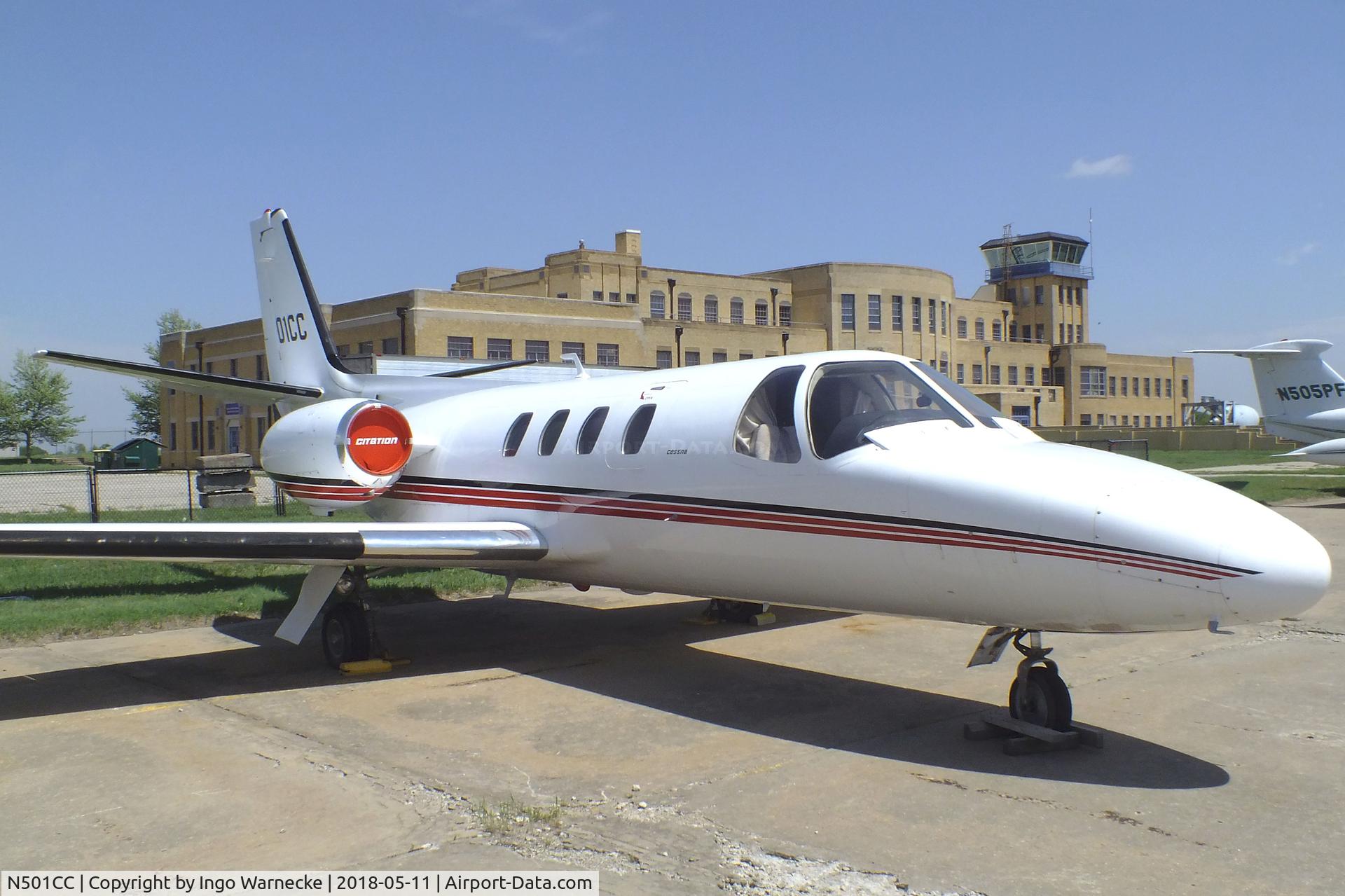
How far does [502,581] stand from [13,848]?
885 centimetres

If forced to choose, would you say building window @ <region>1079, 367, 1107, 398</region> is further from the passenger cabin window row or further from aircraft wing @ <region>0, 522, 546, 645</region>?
aircraft wing @ <region>0, 522, 546, 645</region>

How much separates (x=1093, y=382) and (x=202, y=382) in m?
82.4

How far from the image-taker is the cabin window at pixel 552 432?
9.34 m

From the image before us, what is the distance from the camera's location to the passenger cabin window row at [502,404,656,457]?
841 cm

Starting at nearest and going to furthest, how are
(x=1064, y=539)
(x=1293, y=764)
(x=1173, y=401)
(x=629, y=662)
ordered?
(x=1064, y=539) < (x=1293, y=764) < (x=629, y=662) < (x=1173, y=401)

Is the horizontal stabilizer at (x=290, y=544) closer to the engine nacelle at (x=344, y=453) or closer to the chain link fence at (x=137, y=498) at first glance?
the engine nacelle at (x=344, y=453)

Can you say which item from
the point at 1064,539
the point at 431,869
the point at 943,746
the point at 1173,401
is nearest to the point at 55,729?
the point at 431,869

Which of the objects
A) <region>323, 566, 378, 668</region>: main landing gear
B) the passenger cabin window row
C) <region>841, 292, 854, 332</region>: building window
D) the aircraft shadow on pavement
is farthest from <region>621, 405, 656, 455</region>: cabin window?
<region>841, 292, 854, 332</region>: building window

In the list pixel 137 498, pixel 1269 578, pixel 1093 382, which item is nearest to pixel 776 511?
pixel 1269 578

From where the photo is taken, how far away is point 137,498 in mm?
31453

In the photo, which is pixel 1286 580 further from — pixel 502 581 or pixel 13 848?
pixel 502 581

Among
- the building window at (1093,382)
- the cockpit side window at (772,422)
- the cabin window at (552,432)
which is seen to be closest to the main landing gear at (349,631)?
the cabin window at (552,432)

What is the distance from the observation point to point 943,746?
21.3ft

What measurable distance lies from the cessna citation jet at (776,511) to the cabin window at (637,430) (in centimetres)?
2
